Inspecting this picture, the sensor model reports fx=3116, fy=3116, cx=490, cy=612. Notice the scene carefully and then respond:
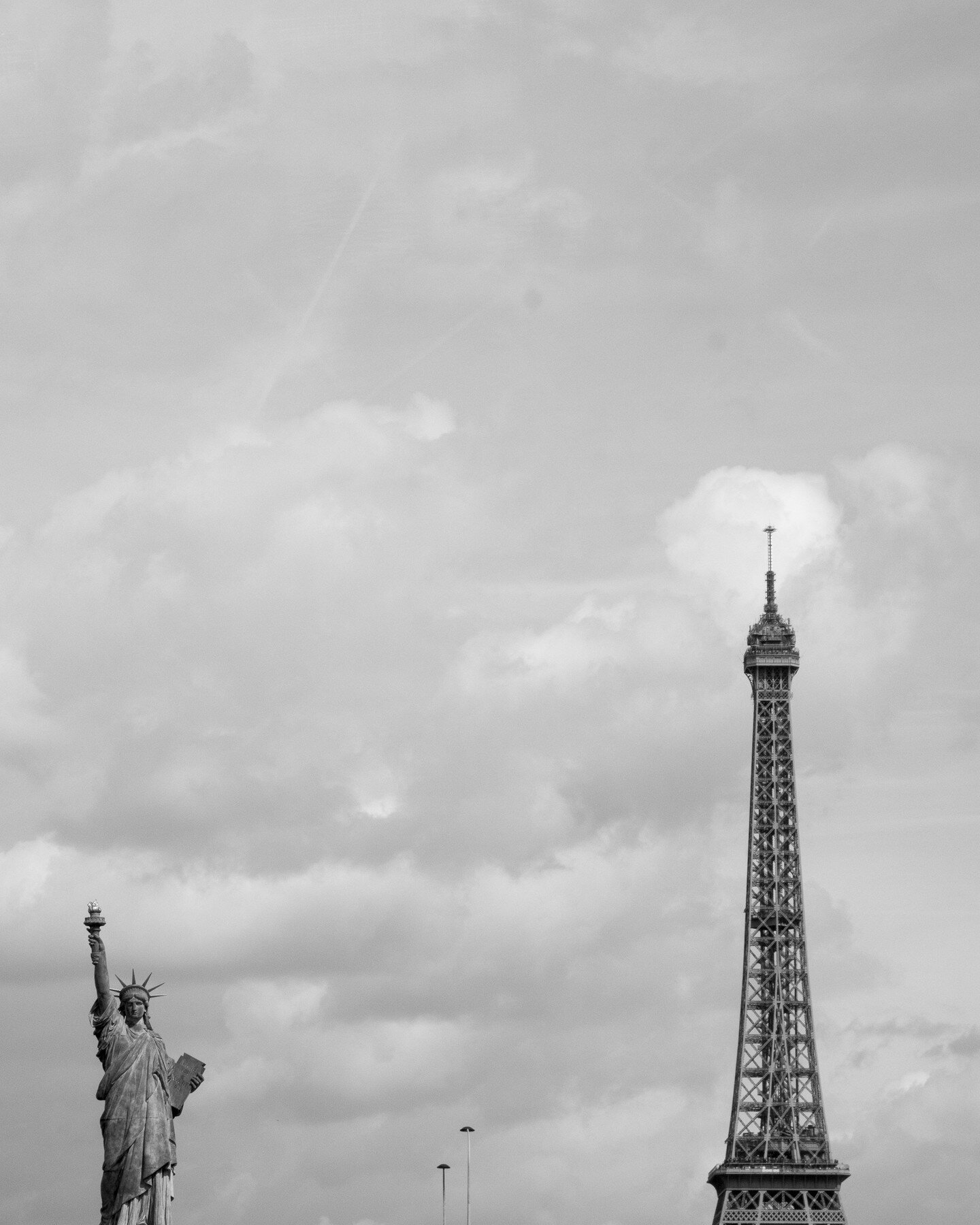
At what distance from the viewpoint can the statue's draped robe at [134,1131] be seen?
6075cm

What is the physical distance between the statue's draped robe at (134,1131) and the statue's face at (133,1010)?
526mm

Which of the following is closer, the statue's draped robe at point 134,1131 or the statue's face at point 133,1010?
the statue's draped robe at point 134,1131

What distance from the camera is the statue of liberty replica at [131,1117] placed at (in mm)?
60719

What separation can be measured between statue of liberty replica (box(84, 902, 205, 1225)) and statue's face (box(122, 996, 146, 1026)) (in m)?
0.30

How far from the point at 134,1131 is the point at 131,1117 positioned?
0.28 meters

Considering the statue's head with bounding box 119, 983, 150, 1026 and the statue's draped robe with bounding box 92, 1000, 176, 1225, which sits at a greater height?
the statue's head with bounding box 119, 983, 150, 1026

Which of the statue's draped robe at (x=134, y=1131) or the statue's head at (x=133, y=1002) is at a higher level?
the statue's head at (x=133, y=1002)

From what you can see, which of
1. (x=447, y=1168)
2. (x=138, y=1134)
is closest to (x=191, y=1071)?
(x=138, y=1134)

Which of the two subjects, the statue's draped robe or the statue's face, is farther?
the statue's face

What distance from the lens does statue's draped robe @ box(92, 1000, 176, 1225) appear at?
60750 mm

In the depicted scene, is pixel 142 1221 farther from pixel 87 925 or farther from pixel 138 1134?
pixel 87 925

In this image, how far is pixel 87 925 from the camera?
5962 centimetres

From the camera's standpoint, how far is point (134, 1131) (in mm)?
60844

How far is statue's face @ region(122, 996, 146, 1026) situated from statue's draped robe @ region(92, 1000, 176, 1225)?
1.73 feet
